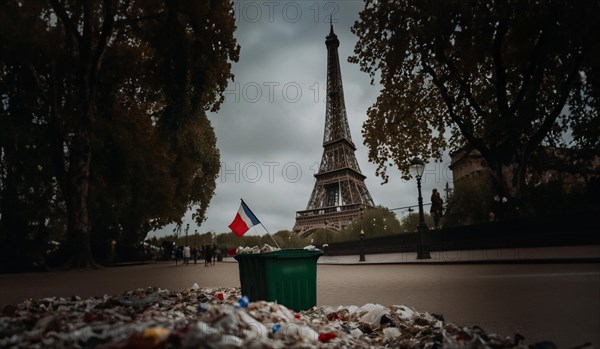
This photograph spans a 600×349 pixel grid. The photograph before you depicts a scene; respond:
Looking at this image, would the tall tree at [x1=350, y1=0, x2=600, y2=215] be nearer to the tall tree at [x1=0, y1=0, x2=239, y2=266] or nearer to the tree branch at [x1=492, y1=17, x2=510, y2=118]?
the tree branch at [x1=492, y1=17, x2=510, y2=118]

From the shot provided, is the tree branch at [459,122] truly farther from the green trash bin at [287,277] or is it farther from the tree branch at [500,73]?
the green trash bin at [287,277]

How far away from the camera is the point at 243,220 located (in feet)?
33.2

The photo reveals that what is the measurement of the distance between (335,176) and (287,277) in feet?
200

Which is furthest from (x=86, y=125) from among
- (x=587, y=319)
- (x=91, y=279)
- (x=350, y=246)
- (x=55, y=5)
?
(x=350, y=246)

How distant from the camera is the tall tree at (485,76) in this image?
15.8m

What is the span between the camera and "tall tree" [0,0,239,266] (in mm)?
14156

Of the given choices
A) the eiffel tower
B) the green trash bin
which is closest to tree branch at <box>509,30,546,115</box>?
the green trash bin

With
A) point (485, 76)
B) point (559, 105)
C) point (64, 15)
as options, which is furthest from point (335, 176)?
point (64, 15)

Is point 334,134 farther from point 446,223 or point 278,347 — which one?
point 278,347

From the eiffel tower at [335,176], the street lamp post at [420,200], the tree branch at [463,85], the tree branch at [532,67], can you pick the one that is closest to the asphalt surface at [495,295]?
the street lamp post at [420,200]

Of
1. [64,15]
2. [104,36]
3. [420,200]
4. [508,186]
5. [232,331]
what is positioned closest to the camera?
[232,331]

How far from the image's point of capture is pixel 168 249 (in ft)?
120

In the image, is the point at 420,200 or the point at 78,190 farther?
the point at 420,200

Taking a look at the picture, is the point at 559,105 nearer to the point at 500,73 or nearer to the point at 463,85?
the point at 500,73
